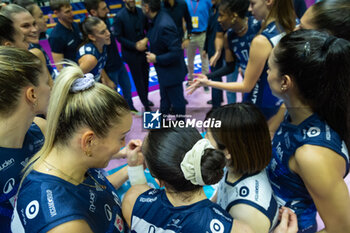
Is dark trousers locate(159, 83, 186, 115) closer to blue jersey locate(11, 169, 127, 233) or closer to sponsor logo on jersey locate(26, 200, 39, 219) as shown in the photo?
blue jersey locate(11, 169, 127, 233)

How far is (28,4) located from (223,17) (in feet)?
7.85

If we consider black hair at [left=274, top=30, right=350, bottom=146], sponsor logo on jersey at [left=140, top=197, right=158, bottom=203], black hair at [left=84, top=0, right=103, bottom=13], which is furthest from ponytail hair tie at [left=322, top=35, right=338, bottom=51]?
black hair at [left=84, top=0, right=103, bottom=13]

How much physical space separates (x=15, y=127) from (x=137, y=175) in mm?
600

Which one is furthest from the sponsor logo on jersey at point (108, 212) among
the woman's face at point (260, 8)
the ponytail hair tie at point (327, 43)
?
the woman's face at point (260, 8)

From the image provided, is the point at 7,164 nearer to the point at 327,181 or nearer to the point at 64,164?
the point at 64,164

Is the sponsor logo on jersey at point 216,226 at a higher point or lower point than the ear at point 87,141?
lower

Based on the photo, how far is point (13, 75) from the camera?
3.33 ft

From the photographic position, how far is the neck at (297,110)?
107 centimetres

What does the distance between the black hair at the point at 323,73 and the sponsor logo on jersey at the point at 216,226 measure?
24.1 inches

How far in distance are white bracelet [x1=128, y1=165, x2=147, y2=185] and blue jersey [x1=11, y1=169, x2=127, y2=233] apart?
232mm

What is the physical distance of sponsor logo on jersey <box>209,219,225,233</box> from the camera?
86cm

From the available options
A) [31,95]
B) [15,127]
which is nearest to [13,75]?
[31,95]

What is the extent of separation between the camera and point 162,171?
941mm

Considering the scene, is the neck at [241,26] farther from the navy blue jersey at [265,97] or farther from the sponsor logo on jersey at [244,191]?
the sponsor logo on jersey at [244,191]
